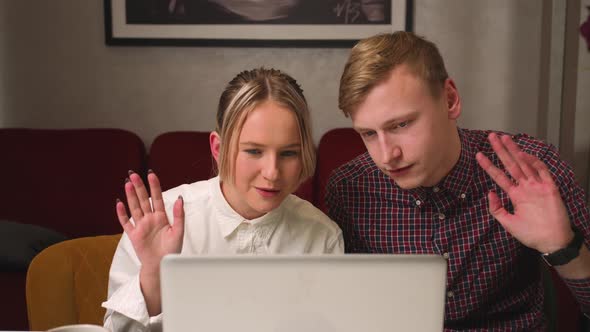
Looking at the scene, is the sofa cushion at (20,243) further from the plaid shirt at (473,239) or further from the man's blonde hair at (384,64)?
the man's blonde hair at (384,64)

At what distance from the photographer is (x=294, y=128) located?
1136 mm

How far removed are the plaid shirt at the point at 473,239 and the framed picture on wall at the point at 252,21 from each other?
140 cm

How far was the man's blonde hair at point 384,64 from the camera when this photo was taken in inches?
45.6

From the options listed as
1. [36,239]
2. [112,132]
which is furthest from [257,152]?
[112,132]

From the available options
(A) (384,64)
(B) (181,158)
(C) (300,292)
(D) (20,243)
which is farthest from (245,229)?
(B) (181,158)

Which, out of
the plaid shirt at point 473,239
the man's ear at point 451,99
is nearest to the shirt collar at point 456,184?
the plaid shirt at point 473,239

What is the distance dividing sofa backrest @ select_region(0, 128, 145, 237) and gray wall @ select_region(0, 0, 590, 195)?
28 centimetres

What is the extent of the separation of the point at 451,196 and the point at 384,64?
1.13 feet

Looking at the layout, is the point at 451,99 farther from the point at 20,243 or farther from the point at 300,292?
the point at 20,243

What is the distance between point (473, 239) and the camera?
4.30 feet

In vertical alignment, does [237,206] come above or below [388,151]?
below

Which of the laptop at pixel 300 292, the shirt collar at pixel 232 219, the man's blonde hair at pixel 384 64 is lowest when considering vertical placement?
the shirt collar at pixel 232 219

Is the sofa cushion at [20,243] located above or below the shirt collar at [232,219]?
below

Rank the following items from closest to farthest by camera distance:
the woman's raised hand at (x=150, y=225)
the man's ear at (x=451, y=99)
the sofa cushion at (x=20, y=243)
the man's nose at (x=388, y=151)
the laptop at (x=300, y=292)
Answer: the laptop at (x=300, y=292) < the woman's raised hand at (x=150, y=225) < the man's nose at (x=388, y=151) < the man's ear at (x=451, y=99) < the sofa cushion at (x=20, y=243)
